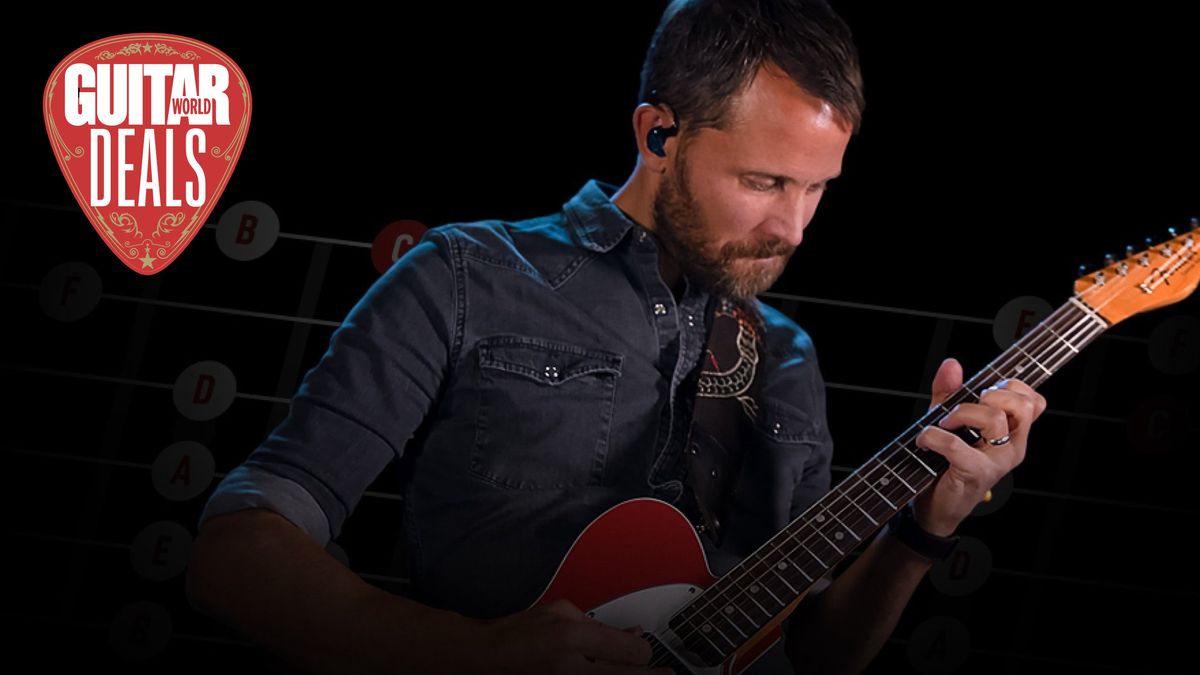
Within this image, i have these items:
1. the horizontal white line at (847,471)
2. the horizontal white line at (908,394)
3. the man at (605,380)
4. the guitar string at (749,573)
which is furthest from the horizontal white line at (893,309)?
the guitar string at (749,573)

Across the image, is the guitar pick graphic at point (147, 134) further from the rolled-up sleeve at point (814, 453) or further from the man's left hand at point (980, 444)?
the man's left hand at point (980, 444)

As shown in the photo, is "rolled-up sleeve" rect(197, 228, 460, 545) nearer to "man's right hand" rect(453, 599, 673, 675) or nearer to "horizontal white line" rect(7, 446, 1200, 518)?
"man's right hand" rect(453, 599, 673, 675)

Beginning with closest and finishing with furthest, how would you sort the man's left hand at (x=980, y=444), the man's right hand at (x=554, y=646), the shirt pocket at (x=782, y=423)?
the man's right hand at (x=554, y=646), the man's left hand at (x=980, y=444), the shirt pocket at (x=782, y=423)

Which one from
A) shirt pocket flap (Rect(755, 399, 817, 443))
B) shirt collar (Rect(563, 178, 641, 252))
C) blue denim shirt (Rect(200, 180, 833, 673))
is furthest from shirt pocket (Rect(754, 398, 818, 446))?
shirt collar (Rect(563, 178, 641, 252))

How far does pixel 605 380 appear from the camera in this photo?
5.09 ft

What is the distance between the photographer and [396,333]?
4.81 ft

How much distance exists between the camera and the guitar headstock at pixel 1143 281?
1580 mm

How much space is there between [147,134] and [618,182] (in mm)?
1188

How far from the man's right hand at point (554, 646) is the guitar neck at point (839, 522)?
127mm

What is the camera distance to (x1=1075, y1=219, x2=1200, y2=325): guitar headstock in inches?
62.2

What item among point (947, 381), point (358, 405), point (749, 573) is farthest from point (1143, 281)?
point (358, 405)

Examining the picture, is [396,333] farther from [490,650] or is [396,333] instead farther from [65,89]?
[65,89]

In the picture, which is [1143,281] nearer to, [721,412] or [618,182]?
[721,412]

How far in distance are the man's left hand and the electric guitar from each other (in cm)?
3
